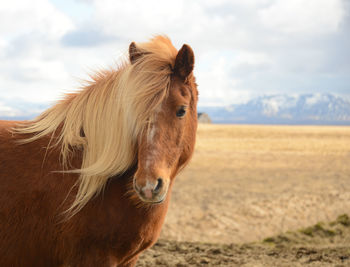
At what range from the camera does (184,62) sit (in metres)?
2.56

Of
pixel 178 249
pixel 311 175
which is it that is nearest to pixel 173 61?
pixel 178 249

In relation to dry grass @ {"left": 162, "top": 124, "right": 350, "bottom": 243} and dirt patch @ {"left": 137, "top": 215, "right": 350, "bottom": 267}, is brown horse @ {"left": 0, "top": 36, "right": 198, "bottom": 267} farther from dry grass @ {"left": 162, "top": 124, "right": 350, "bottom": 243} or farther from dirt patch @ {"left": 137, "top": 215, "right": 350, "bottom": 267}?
dry grass @ {"left": 162, "top": 124, "right": 350, "bottom": 243}

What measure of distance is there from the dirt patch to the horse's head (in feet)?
9.33

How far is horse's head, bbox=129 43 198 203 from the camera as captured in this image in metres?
2.23

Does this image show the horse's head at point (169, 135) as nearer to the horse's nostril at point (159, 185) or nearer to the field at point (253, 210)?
the horse's nostril at point (159, 185)

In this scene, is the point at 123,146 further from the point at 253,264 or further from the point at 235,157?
the point at 235,157

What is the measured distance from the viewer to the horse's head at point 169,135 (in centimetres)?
223

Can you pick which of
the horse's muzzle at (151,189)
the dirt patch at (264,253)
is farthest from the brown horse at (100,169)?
the dirt patch at (264,253)

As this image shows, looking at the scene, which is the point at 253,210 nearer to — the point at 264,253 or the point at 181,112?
the point at 264,253

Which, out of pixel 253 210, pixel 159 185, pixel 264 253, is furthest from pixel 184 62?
pixel 253 210

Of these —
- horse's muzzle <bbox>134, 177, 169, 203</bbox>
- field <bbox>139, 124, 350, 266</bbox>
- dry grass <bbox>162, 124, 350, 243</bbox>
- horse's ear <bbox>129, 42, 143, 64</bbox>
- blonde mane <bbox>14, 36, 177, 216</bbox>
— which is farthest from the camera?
dry grass <bbox>162, 124, 350, 243</bbox>

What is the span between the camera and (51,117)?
Result: 9.25ft

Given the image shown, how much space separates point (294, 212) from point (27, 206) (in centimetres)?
780

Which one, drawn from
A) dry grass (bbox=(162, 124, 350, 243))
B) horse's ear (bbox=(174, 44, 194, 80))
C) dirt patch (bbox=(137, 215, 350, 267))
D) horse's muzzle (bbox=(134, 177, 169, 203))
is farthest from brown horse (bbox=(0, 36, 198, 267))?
dry grass (bbox=(162, 124, 350, 243))
